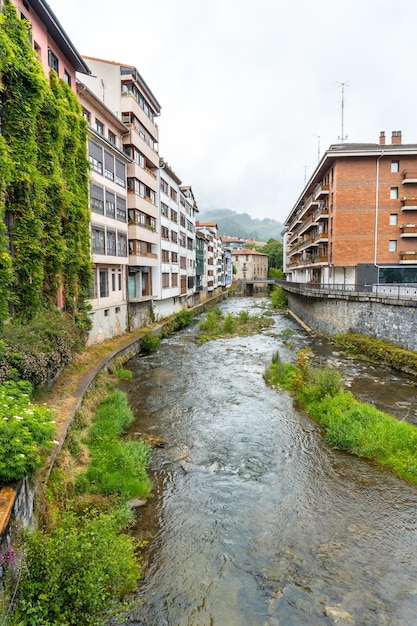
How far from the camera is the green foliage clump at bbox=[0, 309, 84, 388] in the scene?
983 cm

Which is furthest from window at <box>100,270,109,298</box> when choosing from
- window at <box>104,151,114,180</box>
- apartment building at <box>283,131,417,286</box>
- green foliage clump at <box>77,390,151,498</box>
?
apartment building at <box>283,131,417,286</box>

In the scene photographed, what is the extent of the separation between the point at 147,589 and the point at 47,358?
6.98m

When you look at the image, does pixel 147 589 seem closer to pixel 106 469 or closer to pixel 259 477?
pixel 106 469

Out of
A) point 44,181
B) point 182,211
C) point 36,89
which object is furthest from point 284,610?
point 182,211

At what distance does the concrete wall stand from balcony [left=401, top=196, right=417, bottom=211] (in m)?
11.3

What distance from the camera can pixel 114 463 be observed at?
9.55m

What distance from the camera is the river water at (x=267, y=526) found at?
5918 millimetres

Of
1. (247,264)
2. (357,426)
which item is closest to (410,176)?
(357,426)

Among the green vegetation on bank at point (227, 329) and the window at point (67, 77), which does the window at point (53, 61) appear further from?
the green vegetation on bank at point (227, 329)

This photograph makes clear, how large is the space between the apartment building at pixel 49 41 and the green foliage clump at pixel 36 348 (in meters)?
10.5

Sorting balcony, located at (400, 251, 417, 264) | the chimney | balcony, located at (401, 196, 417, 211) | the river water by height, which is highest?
the chimney

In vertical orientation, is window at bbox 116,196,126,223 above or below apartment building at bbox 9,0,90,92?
below

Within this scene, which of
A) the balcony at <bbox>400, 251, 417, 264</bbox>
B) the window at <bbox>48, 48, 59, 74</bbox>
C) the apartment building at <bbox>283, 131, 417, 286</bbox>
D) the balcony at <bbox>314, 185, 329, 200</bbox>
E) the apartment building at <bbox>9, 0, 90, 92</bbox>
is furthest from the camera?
the balcony at <bbox>314, 185, 329, 200</bbox>

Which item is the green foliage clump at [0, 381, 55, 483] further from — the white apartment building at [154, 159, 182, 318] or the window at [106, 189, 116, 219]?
the white apartment building at [154, 159, 182, 318]
